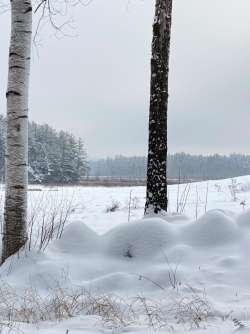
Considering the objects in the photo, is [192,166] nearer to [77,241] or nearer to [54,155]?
[54,155]

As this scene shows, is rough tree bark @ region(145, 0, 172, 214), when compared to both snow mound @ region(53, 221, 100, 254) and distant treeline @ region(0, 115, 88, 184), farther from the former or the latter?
distant treeline @ region(0, 115, 88, 184)

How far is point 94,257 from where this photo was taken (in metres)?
4.28

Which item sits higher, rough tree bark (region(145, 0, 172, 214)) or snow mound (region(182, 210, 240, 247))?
rough tree bark (region(145, 0, 172, 214))

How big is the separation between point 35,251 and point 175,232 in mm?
1444

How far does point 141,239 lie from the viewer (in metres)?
4.31

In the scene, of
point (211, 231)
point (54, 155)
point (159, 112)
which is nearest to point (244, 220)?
point (211, 231)

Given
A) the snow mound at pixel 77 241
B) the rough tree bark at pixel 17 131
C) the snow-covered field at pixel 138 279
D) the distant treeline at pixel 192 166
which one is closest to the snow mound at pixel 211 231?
the snow-covered field at pixel 138 279

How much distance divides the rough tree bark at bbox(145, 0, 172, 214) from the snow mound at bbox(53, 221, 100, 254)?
44.2 inches

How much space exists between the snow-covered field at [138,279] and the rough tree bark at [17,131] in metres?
0.30

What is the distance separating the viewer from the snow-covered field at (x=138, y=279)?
275 centimetres

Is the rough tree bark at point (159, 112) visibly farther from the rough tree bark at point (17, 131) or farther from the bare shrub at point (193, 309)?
the bare shrub at point (193, 309)

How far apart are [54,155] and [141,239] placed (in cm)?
6287

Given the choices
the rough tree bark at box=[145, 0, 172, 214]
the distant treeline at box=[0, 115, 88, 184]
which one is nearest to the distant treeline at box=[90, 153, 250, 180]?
the distant treeline at box=[0, 115, 88, 184]

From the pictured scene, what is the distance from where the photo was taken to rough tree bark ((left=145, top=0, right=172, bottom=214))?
5465 mm
